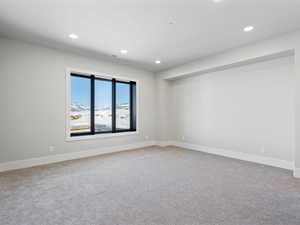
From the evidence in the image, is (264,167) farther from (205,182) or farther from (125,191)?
(125,191)

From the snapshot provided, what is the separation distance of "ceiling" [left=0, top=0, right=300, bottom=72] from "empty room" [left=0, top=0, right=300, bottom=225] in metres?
0.02

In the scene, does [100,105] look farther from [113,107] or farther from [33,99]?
[33,99]

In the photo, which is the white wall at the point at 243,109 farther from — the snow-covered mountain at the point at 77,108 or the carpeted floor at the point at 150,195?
the snow-covered mountain at the point at 77,108

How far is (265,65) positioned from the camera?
380 cm

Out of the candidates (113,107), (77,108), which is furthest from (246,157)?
(77,108)

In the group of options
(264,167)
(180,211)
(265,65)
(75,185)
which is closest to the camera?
(180,211)

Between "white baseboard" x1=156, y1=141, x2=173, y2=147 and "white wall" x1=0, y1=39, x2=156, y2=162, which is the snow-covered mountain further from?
"white baseboard" x1=156, y1=141, x2=173, y2=147

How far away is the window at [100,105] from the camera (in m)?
4.48

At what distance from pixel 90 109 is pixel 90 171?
2.06 m

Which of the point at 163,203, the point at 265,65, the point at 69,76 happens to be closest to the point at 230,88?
the point at 265,65

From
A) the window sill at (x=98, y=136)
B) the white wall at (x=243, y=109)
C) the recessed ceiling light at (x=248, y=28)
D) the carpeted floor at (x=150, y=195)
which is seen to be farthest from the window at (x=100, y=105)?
the recessed ceiling light at (x=248, y=28)

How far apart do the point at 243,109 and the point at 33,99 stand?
538 centimetres

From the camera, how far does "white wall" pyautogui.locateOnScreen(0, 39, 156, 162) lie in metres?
3.36

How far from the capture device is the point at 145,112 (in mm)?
5832
